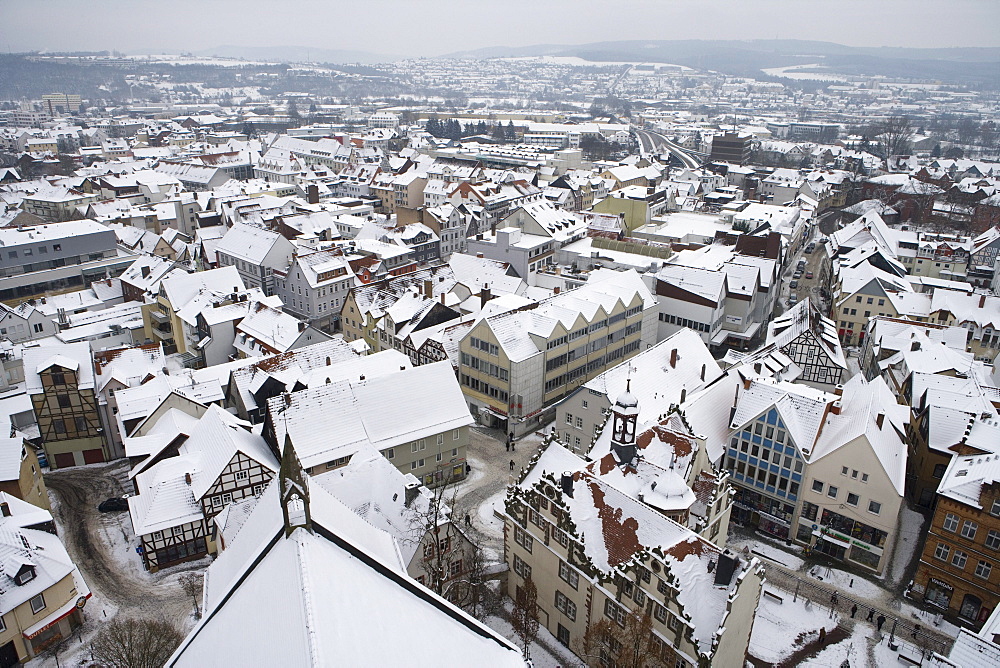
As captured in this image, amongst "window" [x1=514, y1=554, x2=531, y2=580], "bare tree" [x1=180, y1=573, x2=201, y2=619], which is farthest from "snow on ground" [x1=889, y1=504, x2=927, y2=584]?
"bare tree" [x1=180, y1=573, x2=201, y2=619]

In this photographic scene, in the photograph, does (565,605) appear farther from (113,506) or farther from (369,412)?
(113,506)

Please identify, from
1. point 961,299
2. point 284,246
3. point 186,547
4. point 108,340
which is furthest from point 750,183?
point 186,547

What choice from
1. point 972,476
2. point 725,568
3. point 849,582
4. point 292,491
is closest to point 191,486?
point 292,491

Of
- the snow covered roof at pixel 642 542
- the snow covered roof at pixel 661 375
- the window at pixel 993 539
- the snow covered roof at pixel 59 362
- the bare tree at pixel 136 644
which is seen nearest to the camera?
the snow covered roof at pixel 642 542

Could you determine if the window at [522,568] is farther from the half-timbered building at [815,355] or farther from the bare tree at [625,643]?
the half-timbered building at [815,355]

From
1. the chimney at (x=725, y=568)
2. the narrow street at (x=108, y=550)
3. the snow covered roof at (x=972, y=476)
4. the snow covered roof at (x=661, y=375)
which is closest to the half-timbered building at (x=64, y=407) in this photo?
the narrow street at (x=108, y=550)
